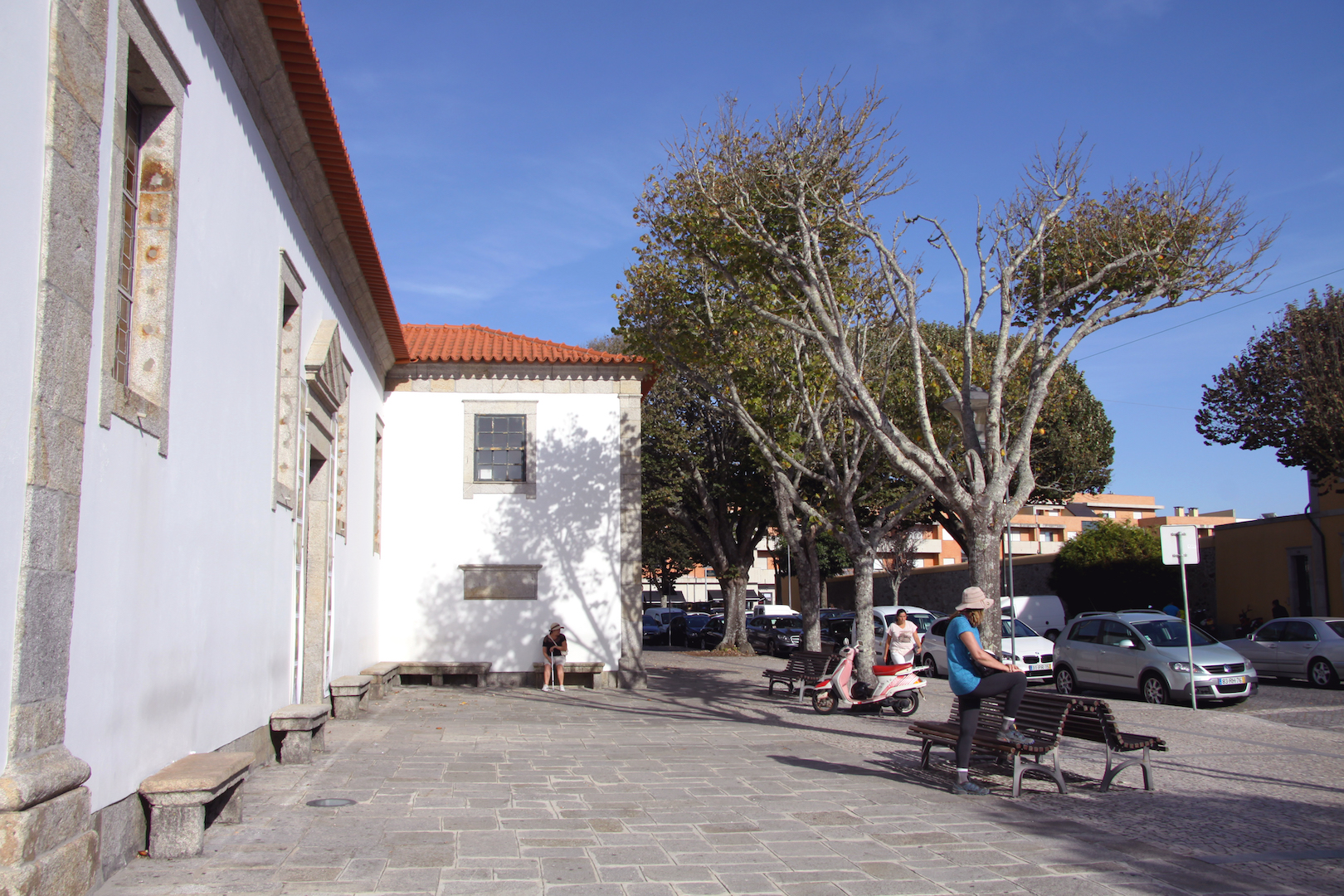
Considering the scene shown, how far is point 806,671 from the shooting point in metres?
16.9

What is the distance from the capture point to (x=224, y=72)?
8352mm

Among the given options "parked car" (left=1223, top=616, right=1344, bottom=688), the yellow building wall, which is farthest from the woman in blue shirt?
the yellow building wall

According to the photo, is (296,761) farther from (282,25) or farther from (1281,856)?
(1281,856)

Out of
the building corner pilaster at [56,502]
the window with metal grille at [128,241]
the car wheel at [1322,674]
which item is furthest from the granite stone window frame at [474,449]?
the car wheel at [1322,674]

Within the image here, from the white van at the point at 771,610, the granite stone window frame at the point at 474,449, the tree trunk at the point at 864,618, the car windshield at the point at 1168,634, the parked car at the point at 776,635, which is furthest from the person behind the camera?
the white van at the point at 771,610

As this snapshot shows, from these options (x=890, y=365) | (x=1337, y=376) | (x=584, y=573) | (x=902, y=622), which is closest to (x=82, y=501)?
(x=902, y=622)

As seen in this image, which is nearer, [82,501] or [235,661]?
[82,501]

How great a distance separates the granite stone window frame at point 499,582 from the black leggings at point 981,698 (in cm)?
1235

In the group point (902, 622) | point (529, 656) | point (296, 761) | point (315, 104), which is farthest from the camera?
point (529, 656)

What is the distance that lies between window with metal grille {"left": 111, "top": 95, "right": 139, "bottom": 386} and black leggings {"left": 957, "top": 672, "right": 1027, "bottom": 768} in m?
6.56

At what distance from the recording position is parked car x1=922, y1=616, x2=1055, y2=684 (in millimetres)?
20500

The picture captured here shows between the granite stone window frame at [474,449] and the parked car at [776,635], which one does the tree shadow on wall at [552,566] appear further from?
the parked car at [776,635]

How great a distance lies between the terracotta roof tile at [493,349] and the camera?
19.9 metres

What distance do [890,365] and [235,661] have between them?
590 inches
